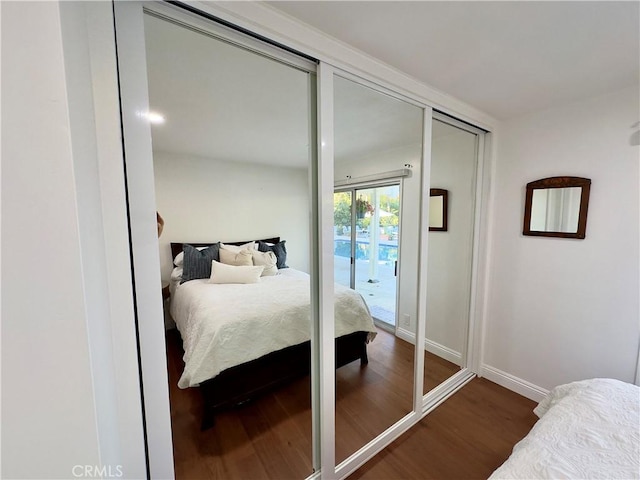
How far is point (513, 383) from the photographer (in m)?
2.16

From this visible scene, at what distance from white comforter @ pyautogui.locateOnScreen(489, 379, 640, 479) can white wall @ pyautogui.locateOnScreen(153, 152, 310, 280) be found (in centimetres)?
113

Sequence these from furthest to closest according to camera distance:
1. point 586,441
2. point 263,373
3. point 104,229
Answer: point 263,373, point 586,441, point 104,229

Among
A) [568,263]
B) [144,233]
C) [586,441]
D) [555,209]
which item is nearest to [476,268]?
[568,263]

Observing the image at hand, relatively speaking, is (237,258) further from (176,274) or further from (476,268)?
(476,268)

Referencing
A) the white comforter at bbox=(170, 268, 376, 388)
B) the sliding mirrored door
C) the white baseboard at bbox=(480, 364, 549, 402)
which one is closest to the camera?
the sliding mirrored door

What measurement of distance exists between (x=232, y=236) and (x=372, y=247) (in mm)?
1082

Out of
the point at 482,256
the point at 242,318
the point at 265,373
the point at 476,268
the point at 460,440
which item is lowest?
the point at 460,440

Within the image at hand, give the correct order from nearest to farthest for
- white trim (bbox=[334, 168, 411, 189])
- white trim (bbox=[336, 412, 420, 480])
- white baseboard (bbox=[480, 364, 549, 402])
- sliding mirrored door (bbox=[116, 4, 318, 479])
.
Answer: sliding mirrored door (bbox=[116, 4, 318, 479]), white trim (bbox=[336, 412, 420, 480]), white trim (bbox=[334, 168, 411, 189]), white baseboard (bbox=[480, 364, 549, 402])

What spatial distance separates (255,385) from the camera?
5.62 feet

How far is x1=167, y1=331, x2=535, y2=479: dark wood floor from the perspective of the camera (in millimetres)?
1324

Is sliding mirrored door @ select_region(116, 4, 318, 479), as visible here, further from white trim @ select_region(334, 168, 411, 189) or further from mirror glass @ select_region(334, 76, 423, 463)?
white trim @ select_region(334, 168, 411, 189)

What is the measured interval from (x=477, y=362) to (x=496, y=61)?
2460 mm

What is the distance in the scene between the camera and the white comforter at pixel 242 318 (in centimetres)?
116

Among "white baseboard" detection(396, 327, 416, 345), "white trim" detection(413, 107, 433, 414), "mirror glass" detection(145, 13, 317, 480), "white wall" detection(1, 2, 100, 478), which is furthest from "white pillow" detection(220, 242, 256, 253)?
"white baseboard" detection(396, 327, 416, 345)
